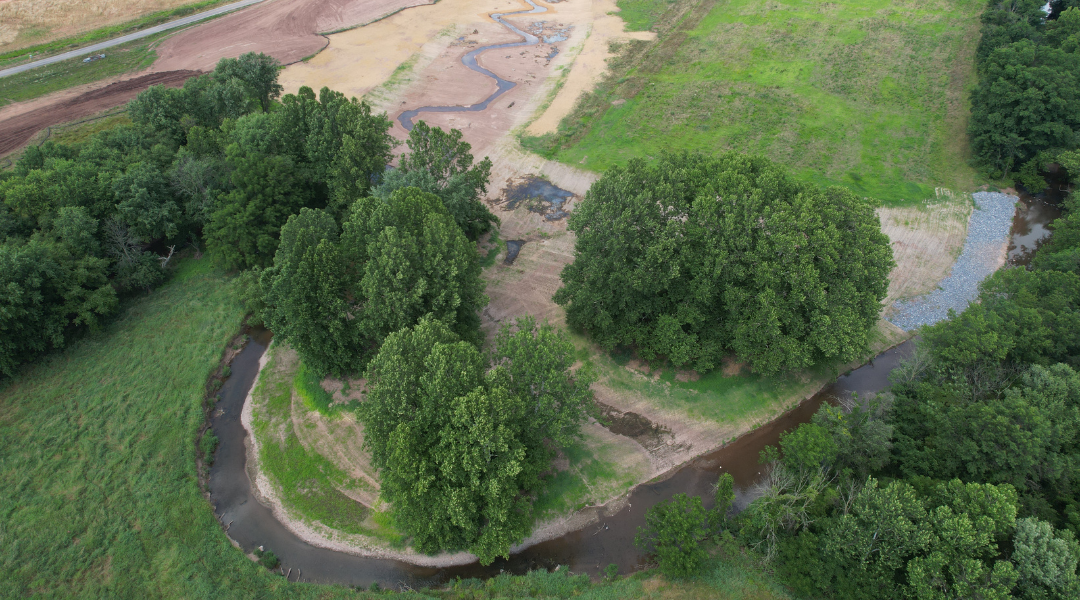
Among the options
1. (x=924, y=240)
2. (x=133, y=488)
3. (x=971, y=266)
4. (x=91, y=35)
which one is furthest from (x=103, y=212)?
(x=971, y=266)

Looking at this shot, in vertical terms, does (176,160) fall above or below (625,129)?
above

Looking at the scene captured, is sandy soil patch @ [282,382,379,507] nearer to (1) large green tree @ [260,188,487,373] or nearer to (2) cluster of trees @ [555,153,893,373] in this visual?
(1) large green tree @ [260,188,487,373]

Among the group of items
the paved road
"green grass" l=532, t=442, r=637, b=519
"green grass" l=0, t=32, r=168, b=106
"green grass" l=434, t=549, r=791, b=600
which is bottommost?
"green grass" l=434, t=549, r=791, b=600

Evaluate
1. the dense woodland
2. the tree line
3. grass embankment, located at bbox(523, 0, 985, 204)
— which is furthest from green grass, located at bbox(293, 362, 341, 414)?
grass embankment, located at bbox(523, 0, 985, 204)

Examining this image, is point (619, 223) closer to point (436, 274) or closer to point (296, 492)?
point (436, 274)

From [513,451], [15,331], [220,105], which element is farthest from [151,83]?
[513,451]

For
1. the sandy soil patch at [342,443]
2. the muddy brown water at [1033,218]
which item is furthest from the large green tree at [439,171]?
the muddy brown water at [1033,218]
